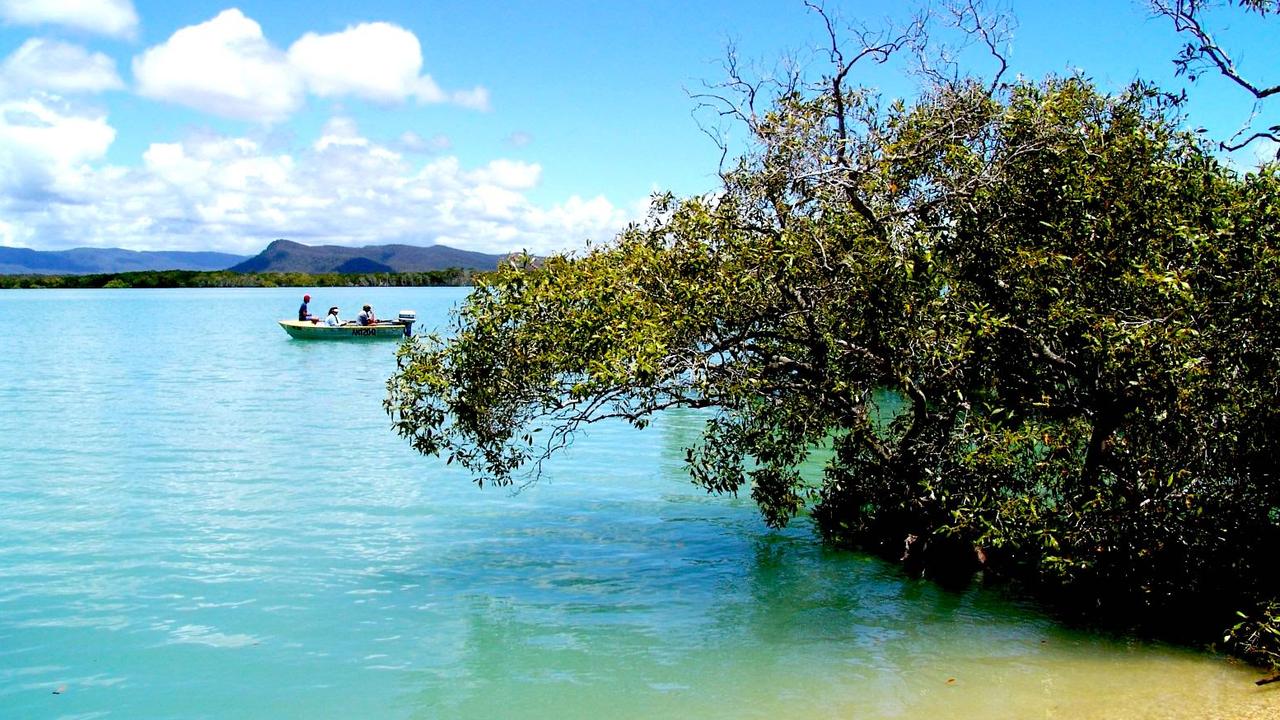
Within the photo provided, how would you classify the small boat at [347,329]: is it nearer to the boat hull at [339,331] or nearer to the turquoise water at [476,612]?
the boat hull at [339,331]

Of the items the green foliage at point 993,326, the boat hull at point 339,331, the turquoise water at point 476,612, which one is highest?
the green foliage at point 993,326

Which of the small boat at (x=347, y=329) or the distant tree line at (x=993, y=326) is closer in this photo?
the distant tree line at (x=993, y=326)

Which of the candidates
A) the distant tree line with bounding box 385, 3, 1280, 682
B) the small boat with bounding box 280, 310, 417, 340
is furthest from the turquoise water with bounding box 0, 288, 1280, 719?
the small boat with bounding box 280, 310, 417, 340

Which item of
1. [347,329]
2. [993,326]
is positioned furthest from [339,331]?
[993,326]

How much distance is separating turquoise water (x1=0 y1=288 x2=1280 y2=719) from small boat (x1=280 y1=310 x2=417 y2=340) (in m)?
27.8

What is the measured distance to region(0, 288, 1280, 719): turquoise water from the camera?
10.4m

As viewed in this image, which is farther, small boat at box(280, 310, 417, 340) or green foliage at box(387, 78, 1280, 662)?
small boat at box(280, 310, 417, 340)

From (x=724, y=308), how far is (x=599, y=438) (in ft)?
51.1

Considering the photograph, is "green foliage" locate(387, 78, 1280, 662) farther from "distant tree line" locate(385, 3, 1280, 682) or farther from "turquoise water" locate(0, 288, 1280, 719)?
"turquoise water" locate(0, 288, 1280, 719)

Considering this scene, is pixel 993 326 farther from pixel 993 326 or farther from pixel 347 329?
pixel 347 329

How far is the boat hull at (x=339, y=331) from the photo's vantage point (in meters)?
51.6

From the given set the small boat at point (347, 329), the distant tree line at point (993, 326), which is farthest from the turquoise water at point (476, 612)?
the small boat at point (347, 329)

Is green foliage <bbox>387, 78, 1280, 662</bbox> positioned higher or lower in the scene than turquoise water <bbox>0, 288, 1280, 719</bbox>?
higher

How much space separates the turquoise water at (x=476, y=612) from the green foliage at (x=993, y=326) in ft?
4.91
